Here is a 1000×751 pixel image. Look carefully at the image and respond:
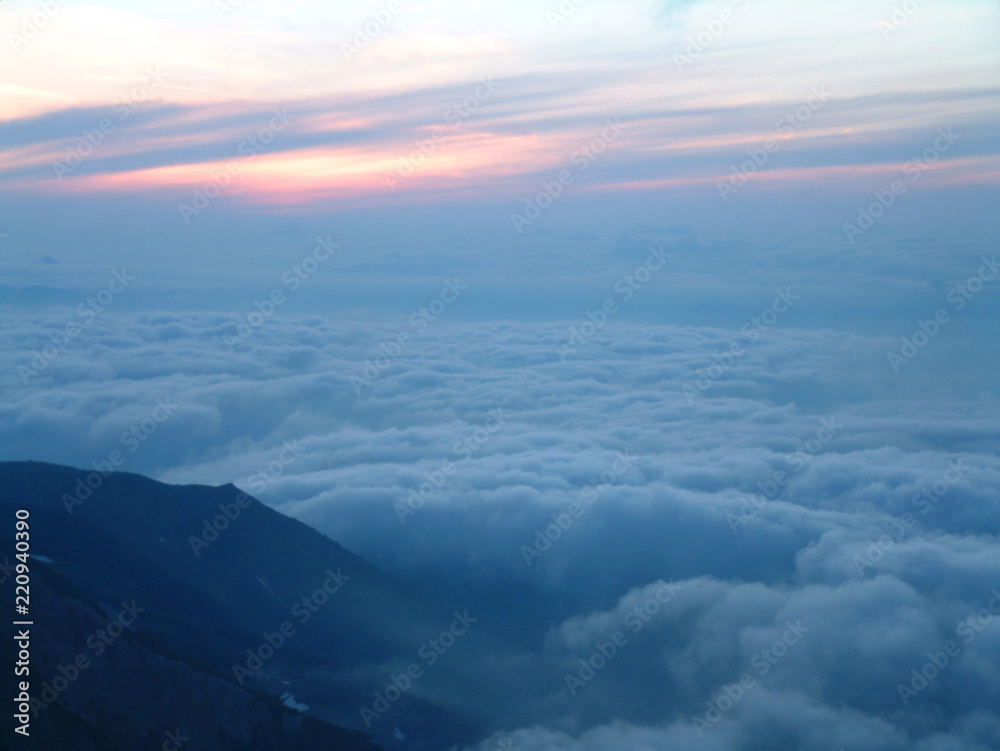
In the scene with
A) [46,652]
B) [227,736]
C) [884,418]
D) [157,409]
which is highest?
[884,418]

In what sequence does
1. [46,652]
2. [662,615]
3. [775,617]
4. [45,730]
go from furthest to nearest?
[662,615] → [775,617] → [46,652] → [45,730]

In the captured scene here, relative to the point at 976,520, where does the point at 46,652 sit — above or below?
below

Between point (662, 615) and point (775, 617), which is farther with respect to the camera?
point (662, 615)

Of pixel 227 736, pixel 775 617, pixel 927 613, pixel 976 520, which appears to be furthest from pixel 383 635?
pixel 976 520

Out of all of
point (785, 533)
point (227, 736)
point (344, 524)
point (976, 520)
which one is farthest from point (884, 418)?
point (227, 736)

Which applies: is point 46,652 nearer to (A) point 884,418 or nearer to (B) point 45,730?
(B) point 45,730

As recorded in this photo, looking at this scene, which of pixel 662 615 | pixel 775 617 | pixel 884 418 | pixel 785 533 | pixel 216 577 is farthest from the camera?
pixel 884 418
